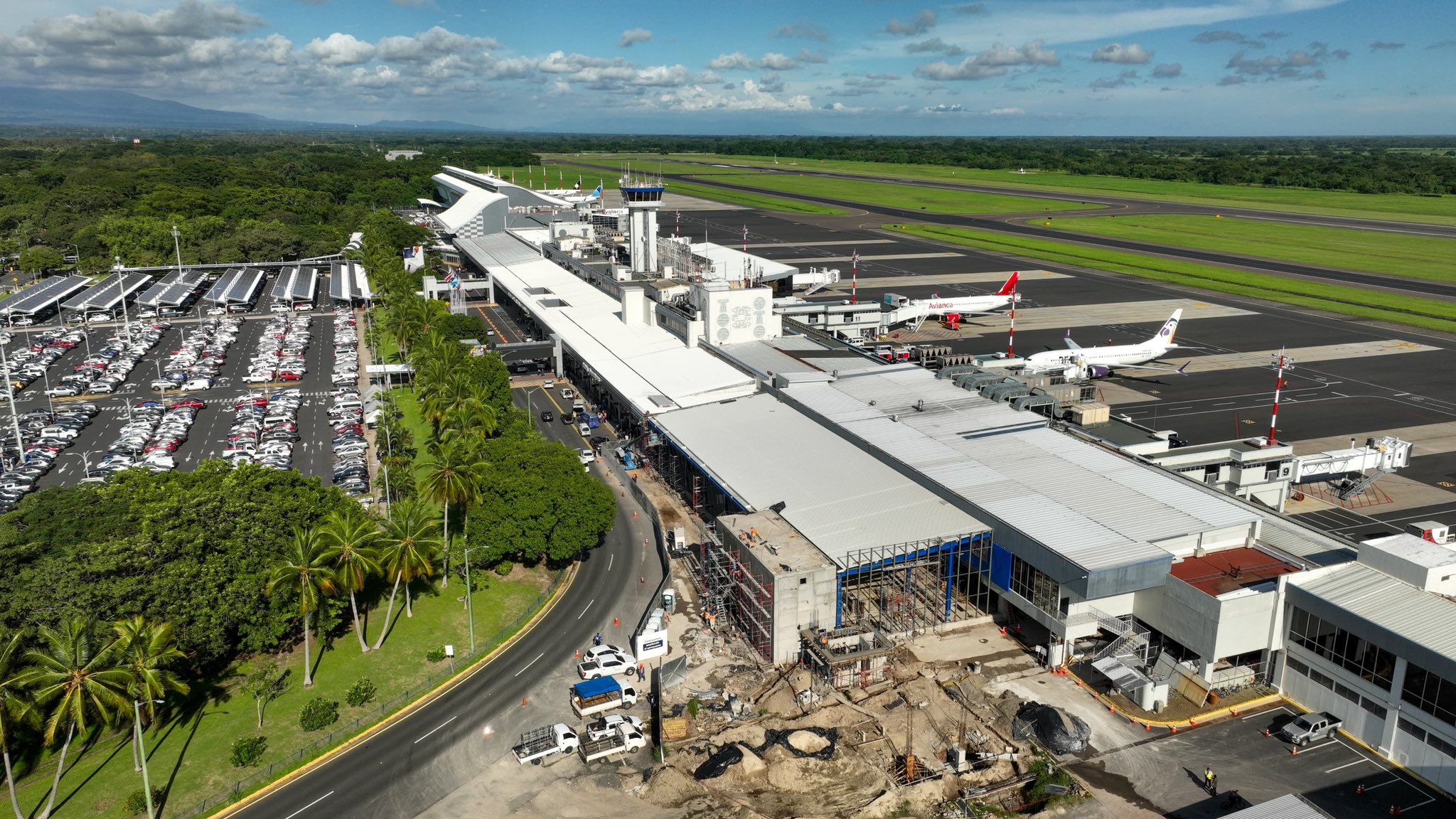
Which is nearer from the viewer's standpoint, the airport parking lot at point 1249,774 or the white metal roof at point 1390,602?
the airport parking lot at point 1249,774

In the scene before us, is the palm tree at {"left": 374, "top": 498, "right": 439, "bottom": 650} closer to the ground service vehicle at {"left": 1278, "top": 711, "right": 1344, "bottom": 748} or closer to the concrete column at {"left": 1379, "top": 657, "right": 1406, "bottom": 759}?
the ground service vehicle at {"left": 1278, "top": 711, "right": 1344, "bottom": 748}

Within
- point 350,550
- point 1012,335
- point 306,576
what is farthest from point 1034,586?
point 1012,335

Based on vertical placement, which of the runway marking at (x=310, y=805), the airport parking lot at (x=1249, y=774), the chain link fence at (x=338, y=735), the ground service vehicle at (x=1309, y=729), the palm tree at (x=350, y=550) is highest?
the palm tree at (x=350, y=550)

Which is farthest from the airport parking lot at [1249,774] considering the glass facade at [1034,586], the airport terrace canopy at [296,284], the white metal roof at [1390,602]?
the airport terrace canopy at [296,284]

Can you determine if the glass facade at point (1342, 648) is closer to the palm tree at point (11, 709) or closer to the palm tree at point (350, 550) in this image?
the palm tree at point (350, 550)

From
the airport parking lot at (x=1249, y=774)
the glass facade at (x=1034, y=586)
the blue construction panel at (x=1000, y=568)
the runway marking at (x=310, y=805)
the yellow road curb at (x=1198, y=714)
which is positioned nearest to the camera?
the airport parking lot at (x=1249, y=774)

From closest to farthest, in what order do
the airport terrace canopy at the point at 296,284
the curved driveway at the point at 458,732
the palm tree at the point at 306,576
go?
1. the curved driveway at the point at 458,732
2. the palm tree at the point at 306,576
3. the airport terrace canopy at the point at 296,284

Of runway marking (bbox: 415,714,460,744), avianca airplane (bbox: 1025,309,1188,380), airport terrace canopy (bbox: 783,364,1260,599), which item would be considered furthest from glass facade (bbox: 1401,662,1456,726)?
avianca airplane (bbox: 1025,309,1188,380)

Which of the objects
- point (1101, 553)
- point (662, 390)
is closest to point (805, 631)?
point (1101, 553)

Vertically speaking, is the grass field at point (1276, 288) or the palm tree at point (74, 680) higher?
the grass field at point (1276, 288)
